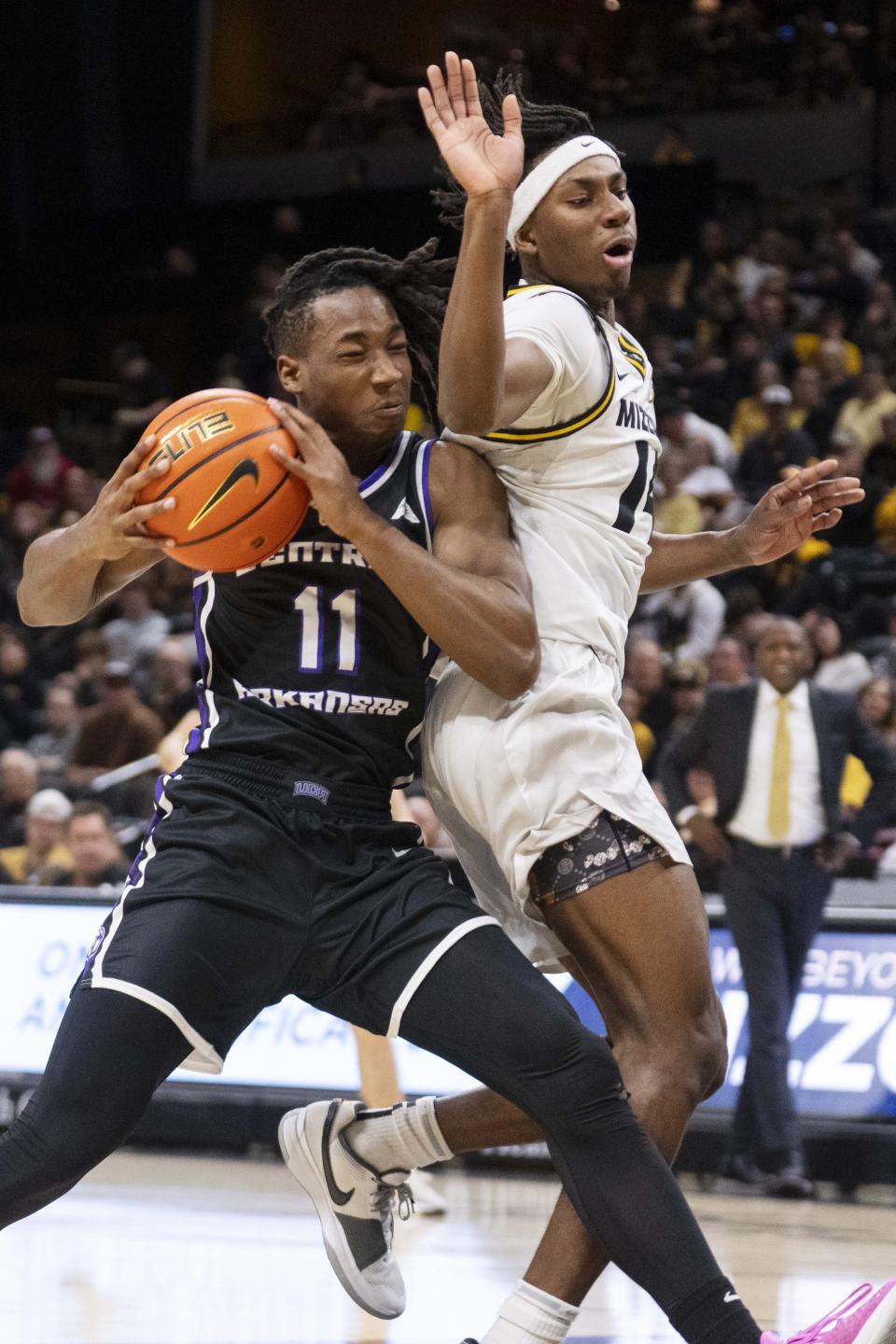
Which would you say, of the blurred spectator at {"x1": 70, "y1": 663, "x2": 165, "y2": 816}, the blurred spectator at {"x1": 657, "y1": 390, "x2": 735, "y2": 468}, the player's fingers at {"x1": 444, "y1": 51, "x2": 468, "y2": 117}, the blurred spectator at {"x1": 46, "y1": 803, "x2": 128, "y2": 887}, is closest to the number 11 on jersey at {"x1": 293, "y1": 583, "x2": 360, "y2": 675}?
the player's fingers at {"x1": 444, "y1": 51, "x2": 468, "y2": 117}

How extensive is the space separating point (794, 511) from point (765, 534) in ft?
0.27

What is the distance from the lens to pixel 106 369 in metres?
20.4

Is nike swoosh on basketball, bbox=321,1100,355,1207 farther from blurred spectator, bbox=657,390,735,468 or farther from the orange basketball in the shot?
blurred spectator, bbox=657,390,735,468

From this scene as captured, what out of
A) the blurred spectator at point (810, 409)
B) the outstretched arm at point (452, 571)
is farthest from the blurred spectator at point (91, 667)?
the outstretched arm at point (452, 571)

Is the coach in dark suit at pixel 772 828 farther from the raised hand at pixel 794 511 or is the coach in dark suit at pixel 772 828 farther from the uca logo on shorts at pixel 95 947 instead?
the uca logo on shorts at pixel 95 947

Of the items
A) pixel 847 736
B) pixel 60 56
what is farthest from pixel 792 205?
pixel 847 736

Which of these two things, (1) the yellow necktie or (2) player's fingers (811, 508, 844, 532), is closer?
(2) player's fingers (811, 508, 844, 532)

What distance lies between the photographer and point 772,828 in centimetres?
772

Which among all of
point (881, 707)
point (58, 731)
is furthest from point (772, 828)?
point (58, 731)

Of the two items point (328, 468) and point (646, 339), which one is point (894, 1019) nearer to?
point (328, 468)

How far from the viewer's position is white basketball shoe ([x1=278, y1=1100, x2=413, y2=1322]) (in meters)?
3.97

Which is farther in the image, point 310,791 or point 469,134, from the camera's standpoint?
point 310,791

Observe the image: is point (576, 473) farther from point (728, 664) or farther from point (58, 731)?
point (58, 731)

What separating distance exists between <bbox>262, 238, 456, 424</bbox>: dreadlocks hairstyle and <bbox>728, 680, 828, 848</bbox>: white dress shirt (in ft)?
13.6
